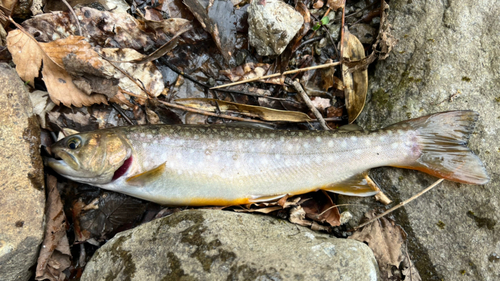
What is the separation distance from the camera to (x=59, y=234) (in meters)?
3.01

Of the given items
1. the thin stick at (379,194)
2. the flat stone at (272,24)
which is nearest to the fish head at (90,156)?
the flat stone at (272,24)

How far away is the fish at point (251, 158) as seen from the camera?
3033 millimetres

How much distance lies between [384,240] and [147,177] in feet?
8.21

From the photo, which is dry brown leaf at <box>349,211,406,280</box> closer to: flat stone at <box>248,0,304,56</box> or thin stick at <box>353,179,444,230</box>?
thin stick at <box>353,179,444,230</box>

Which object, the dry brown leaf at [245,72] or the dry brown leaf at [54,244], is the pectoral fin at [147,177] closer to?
the dry brown leaf at [54,244]

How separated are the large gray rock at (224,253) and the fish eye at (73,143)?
1.02m

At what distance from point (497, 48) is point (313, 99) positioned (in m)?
1.97

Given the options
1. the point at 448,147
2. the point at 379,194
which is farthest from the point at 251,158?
the point at 448,147

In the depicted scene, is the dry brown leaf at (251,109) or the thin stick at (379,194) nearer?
the thin stick at (379,194)

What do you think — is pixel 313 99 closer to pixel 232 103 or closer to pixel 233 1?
pixel 232 103

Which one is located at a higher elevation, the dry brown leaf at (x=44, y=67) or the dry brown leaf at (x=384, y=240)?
the dry brown leaf at (x=44, y=67)

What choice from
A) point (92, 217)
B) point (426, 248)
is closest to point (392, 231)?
point (426, 248)

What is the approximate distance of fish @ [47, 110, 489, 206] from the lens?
3.03 metres

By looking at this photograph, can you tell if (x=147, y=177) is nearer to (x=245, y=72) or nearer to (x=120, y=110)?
(x=120, y=110)
